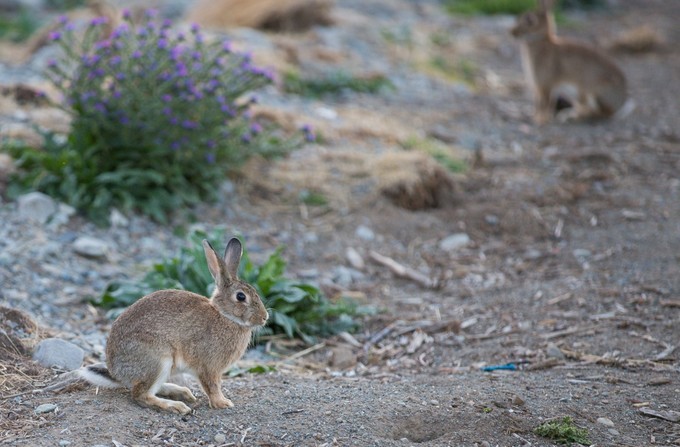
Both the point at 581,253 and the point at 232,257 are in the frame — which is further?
the point at 581,253

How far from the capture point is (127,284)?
231 inches

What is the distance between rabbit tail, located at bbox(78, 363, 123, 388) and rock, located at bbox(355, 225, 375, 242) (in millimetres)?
3511

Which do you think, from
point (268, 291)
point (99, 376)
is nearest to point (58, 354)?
point (99, 376)

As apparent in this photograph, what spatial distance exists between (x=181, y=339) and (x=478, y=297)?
2.79 m

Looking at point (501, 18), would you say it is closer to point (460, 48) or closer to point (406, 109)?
point (460, 48)

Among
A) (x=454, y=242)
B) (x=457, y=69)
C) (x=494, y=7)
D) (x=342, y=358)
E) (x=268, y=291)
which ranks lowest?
(x=494, y=7)

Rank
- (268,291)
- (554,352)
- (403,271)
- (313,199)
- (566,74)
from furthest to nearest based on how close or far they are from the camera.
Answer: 1. (566,74)
2. (313,199)
3. (403,271)
4. (268,291)
5. (554,352)

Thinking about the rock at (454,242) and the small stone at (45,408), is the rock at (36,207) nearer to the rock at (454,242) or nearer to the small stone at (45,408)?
the small stone at (45,408)

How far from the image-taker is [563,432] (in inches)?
158

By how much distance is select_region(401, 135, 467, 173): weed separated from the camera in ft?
29.2

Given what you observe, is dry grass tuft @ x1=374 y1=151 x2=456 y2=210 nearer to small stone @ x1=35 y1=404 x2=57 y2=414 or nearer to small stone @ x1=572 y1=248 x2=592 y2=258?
small stone @ x1=572 y1=248 x2=592 y2=258

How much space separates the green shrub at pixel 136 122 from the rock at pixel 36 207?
6.2 inches

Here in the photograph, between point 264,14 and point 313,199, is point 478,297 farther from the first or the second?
point 264,14

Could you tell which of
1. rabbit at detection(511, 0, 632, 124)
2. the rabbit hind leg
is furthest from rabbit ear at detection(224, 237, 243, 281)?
rabbit at detection(511, 0, 632, 124)
